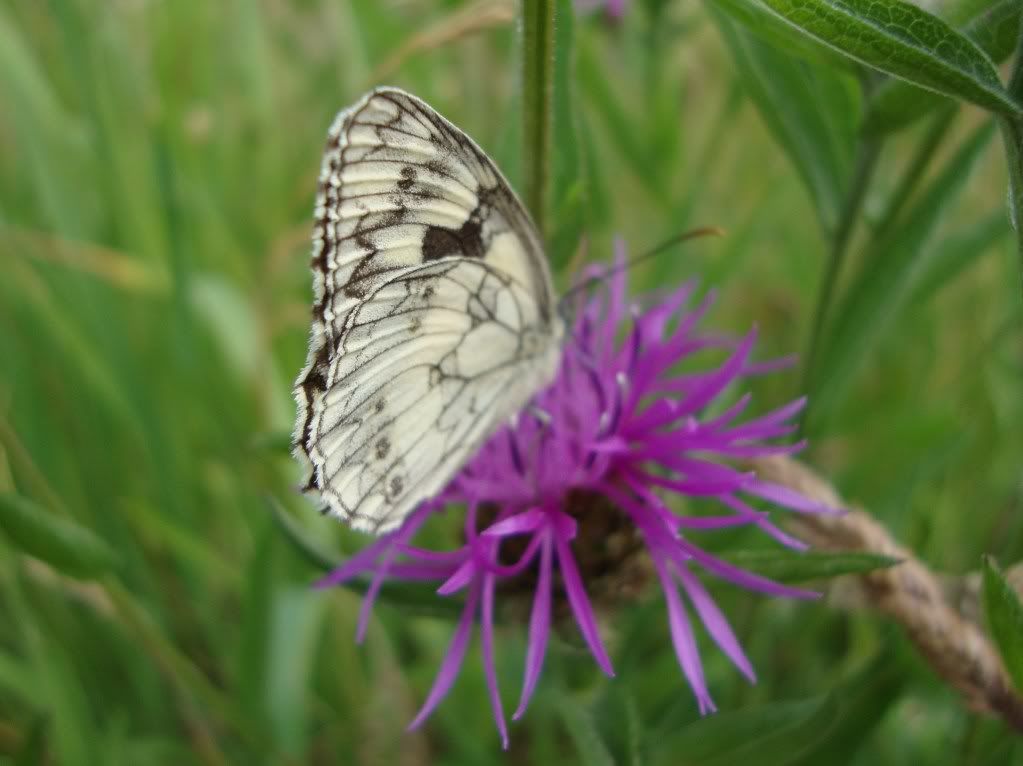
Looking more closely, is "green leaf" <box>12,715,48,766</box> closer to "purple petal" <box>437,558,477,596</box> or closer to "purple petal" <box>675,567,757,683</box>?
"purple petal" <box>437,558,477,596</box>

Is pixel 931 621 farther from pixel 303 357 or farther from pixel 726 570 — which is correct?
pixel 303 357

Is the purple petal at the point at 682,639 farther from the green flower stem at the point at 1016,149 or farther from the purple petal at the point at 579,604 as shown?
the green flower stem at the point at 1016,149

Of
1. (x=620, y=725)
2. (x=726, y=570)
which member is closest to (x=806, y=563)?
(x=726, y=570)

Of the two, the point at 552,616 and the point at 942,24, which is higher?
the point at 942,24

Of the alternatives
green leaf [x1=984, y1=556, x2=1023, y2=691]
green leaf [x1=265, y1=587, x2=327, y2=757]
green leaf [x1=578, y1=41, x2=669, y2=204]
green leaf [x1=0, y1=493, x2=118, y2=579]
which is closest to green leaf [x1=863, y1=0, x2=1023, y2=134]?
green leaf [x1=984, y1=556, x2=1023, y2=691]

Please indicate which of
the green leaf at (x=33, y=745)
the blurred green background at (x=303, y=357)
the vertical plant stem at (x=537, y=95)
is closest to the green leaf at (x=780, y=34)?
the blurred green background at (x=303, y=357)

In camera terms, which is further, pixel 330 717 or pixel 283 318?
pixel 283 318

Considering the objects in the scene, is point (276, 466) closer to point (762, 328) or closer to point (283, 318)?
point (283, 318)

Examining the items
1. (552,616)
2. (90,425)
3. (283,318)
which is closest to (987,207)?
(283,318)
